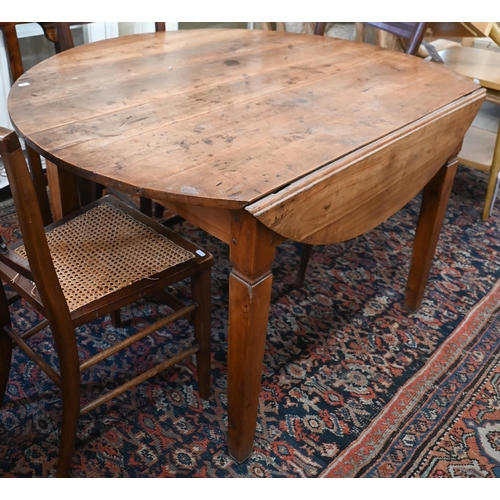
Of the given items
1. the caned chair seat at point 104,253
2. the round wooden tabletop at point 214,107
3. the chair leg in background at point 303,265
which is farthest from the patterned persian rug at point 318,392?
the round wooden tabletop at point 214,107

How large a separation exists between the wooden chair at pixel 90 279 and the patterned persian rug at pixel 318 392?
4.6 inches

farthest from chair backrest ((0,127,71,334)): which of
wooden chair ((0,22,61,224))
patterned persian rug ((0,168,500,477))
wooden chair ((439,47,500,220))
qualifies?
wooden chair ((439,47,500,220))

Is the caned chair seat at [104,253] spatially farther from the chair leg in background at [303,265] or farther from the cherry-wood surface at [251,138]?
the chair leg in background at [303,265]

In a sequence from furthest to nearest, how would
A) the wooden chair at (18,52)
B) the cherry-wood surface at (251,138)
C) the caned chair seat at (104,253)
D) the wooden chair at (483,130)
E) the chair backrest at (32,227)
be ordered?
the wooden chair at (483,130) → the wooden chair at (18,52) → the caned chair seat at (104,253) → the cherry-wood surface at (251,138) → the chair backrest at (32,227)

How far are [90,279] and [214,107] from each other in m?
0.50

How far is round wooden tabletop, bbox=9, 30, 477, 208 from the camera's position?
991mm

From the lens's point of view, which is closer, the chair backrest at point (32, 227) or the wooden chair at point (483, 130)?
the chair backrest at point (32, 227)

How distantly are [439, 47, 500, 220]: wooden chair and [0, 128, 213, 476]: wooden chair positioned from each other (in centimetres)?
157

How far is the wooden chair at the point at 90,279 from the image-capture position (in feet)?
3.36

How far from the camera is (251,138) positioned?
113 cm

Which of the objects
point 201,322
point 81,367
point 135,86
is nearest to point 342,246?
point 201,322

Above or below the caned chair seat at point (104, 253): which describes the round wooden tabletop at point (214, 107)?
above

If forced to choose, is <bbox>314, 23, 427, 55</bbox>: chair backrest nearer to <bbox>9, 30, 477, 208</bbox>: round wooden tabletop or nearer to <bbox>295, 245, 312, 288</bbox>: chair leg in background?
<bbox>9, 30, 477, 208</bbox>: round wooden tabletop

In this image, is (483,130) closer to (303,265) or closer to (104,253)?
(303,265)
